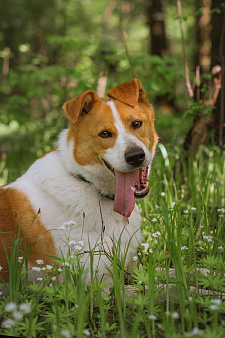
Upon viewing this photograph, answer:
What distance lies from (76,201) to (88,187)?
0.17 meters

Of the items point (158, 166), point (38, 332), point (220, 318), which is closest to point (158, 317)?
point (220, 318)

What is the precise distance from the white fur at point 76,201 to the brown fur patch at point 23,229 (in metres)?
0.05

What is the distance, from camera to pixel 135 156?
2760mm

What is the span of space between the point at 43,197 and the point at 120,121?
921 mm

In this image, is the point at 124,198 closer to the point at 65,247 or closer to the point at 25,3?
the point at 65,247

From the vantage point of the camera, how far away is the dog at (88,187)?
9.34 ft

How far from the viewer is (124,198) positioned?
2.89m

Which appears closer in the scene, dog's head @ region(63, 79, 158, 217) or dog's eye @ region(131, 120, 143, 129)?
dog's head @ region(63, 79, 158, 217)

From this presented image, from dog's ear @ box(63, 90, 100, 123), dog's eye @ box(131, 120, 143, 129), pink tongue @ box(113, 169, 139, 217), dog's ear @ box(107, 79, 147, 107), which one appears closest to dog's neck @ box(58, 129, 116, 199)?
pink tongue @ box(113, 169, 139, 217)

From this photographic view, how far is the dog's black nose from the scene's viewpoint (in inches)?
108

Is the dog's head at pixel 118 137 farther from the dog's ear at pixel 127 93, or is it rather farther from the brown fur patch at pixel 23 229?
the brown fur patch at pixel 23 229

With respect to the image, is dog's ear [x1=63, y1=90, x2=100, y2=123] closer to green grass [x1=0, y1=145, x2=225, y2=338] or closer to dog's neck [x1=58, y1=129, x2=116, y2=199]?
dog's neck [x1=58, y1=129, x2=116, y2=199]

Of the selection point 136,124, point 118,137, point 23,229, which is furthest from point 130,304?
point 136,124

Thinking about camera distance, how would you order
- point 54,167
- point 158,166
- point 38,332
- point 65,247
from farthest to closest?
1. point 158,166
2. point 54,167
3. point 65,247
4. point 38,332
